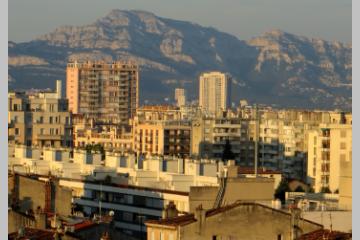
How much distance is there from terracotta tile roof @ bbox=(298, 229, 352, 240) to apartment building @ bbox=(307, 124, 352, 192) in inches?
1366

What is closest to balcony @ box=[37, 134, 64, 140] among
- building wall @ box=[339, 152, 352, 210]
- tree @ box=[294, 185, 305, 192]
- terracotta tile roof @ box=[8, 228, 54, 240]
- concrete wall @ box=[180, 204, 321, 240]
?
tree @ box=[294, 185, 305, 192]

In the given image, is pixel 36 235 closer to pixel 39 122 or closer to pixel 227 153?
pixel 39 122

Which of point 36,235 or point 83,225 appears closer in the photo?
point 36,235

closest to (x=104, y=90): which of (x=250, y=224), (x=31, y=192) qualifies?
(x=31, y=192)

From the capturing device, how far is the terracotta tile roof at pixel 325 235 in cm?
1977

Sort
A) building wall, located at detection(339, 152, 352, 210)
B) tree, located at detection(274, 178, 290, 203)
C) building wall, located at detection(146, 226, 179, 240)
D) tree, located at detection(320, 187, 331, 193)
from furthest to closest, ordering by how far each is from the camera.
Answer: tree, located at detection(320, 187, 331, 193) → tree, located at detection(274, 178, 290, 203) → building wall, located at detection(339, 152, 352, 210) → building wall, located at detection(146, 226, 179, 240)

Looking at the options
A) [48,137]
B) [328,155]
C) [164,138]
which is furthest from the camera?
[164,138]

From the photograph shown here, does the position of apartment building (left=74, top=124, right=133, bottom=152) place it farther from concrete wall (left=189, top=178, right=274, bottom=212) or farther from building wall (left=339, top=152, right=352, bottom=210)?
building wall (left=339, top=152, right=352, bottom=210)

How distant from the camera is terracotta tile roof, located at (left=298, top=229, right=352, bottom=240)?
64.8 feet

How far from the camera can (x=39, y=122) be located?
2948 inches

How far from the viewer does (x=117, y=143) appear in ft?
366

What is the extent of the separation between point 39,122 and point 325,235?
55418 millimetres

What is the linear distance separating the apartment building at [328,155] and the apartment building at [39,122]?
483 inches

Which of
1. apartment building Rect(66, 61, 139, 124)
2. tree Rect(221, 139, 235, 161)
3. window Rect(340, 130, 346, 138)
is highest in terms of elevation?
apartment building Rect(66, 61, 139, 124)
